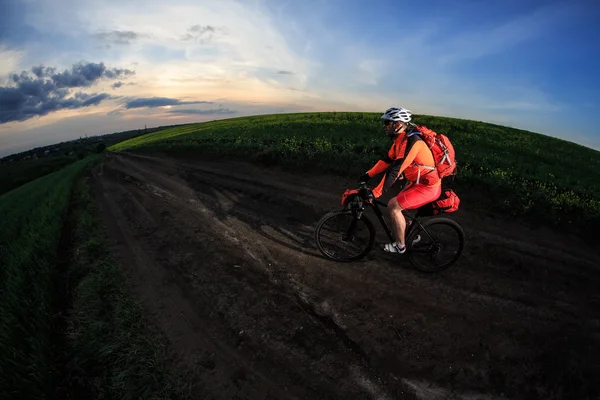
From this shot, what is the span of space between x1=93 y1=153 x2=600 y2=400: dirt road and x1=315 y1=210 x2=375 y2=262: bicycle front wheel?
284 millimetres

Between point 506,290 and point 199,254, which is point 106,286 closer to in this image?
point 199,254

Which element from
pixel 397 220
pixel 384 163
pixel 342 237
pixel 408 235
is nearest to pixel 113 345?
pixel 342 237

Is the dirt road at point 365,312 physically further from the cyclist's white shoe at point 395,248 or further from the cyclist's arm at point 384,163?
the cyclist's arm at point 384,163

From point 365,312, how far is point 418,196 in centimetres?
238

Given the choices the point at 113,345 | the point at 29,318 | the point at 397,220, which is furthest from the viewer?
the point at 397,220

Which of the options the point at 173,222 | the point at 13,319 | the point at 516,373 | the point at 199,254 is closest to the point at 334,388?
the point at 516,373

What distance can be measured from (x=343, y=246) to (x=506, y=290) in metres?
3.18

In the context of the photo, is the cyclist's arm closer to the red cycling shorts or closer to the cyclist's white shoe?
the red cycling shorts

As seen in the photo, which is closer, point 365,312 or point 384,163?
point 365,312

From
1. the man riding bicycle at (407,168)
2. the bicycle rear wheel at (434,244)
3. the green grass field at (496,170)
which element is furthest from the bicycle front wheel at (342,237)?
the green grass field at (496,170)

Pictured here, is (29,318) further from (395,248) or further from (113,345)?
(395,248)

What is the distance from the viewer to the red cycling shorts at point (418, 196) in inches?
217

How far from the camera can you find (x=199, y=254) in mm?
6680

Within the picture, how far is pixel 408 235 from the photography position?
19.9 feet
